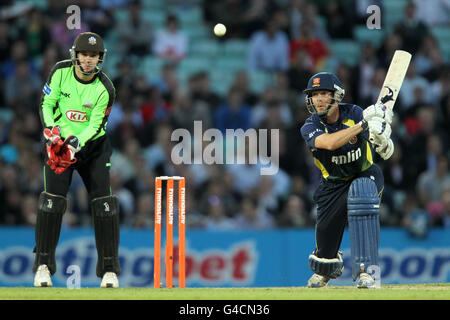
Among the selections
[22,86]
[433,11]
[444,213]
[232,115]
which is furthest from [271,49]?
[444,213]

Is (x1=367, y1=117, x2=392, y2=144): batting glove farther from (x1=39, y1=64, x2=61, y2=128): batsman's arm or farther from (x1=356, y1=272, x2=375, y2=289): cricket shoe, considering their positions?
(x1=39, y1=64, x2=61, y2=128): batsman's arm

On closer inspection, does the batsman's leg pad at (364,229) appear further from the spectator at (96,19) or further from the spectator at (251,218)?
the spectator at (96,19)

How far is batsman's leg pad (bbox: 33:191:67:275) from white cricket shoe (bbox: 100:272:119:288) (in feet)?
1.39

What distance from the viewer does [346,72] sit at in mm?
13336

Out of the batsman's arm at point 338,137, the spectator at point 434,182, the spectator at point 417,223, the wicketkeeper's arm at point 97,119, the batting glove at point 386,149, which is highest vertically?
the wicketkeeper's arm at point 97,119

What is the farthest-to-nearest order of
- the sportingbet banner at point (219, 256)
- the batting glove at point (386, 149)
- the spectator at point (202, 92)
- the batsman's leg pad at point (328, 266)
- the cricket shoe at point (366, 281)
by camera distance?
1. the spectator at point (202, 92)
2. the sportingbet banner at point (219, 256)
3. the batsman's leg pad at point (328, 266)
4. the batting glove at point (386, 149)
5. the cricket shoe at point (366, 281)

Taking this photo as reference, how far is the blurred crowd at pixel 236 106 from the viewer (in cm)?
1153

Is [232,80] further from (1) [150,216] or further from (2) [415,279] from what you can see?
(2) [415,279]

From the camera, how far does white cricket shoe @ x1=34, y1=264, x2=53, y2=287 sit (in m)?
7.39

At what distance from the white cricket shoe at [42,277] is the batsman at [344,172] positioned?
216 centimetres

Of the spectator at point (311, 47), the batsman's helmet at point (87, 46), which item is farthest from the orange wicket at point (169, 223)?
the spectator at point (311, 47)

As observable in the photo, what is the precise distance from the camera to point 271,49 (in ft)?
45.6

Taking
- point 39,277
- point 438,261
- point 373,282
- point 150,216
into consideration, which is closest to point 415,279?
point 438,261

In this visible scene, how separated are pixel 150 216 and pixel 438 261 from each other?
345cm
